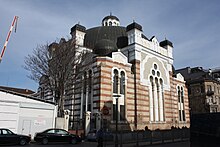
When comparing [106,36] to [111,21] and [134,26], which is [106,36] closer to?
[134,26]

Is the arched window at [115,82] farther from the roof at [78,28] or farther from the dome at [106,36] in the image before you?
the roof at [78,28]

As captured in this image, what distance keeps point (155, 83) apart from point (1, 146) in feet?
80.0

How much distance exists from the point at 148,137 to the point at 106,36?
71.4 feet

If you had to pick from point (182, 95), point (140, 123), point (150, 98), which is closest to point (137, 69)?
point (150, 98)

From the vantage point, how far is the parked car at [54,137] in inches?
734

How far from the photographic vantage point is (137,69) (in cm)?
3156

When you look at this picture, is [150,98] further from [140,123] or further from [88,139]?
[88,139]

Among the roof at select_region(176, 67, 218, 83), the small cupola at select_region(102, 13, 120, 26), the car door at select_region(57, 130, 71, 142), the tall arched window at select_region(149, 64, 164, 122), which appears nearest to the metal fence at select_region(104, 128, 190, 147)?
the car door at select_region(57, 130, 71, 142)

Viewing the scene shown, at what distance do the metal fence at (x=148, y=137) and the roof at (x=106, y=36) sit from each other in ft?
55.3

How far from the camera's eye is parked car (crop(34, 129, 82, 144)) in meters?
18.6

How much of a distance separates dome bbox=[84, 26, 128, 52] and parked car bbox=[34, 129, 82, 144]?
750 inches

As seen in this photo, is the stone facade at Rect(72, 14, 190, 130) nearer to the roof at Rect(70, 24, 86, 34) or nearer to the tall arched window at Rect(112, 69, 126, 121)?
the tall arched window at Rect(112, 69, 126, 121)

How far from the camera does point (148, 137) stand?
2056 centimetres

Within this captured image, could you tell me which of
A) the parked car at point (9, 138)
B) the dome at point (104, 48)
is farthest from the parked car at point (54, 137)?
the dome at point (104, 48)
